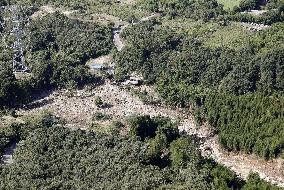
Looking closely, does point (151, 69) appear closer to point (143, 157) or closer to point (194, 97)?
point (194, 97)

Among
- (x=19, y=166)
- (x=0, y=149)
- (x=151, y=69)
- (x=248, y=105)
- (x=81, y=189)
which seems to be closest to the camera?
(x=81, y=189)

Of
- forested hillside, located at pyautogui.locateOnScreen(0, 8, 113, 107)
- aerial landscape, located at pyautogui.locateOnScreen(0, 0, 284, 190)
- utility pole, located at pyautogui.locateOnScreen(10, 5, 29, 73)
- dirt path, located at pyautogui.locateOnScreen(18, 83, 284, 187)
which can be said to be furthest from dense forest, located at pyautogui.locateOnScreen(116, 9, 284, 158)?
utility pole, located at pyautogui.locateOnScreen(10, 5, 29, 73)

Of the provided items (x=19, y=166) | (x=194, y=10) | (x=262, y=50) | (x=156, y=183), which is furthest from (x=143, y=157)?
(x=194, y=10)

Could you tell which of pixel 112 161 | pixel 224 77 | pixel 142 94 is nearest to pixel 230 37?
pixel 224 77

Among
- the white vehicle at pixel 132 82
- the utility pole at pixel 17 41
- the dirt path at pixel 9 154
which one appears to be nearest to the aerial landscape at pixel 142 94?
the dirt path at pixel 9 154

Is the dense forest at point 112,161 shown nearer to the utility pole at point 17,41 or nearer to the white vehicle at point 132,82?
the white vehicle at point 132,82

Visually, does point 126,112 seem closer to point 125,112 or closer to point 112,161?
point 125,112

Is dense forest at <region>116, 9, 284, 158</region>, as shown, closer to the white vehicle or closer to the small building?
the white vehicle
